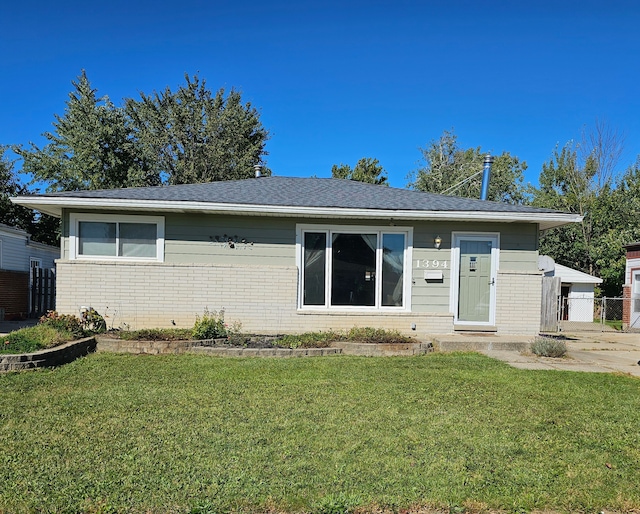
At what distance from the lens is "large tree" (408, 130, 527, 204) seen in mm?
31438

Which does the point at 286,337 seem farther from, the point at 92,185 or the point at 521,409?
the point at 92,185

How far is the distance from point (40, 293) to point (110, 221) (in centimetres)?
999

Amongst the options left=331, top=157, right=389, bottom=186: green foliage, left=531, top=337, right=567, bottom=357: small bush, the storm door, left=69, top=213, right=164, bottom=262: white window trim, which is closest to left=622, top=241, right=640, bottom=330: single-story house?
the storm door

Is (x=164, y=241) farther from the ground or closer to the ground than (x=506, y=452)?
farther from the ground

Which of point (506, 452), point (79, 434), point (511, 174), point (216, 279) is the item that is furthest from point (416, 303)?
point (511, 174)

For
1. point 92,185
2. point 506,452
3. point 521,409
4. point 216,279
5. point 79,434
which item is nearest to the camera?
point 506,452

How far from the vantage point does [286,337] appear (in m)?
8.80

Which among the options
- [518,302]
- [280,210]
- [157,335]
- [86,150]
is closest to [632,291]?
[518,302]

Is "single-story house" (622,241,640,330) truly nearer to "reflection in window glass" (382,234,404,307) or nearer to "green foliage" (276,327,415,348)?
"reflection in window glass" (382,234,404,307)

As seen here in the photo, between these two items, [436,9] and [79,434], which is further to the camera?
[436,9]

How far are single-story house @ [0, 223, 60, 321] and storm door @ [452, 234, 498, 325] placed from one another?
1418 cm

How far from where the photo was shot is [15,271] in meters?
16.1

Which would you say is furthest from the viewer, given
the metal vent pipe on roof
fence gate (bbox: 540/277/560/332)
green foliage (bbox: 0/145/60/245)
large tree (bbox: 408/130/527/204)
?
large tree (bbox: 408/130/527/204)

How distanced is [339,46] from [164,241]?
8922 mm
